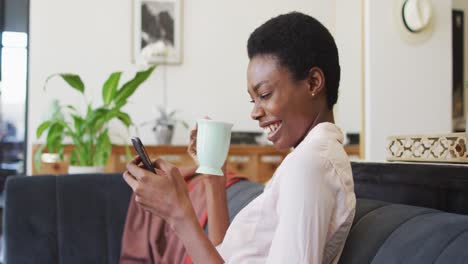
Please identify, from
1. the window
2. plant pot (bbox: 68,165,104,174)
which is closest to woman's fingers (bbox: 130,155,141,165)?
plant pot (bbox: 68,165,104,174)

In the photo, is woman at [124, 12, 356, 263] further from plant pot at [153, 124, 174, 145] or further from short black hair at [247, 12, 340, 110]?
plant pot at [153, 124, 174, 145]

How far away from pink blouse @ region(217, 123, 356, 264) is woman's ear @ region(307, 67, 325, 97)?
66 millimetres

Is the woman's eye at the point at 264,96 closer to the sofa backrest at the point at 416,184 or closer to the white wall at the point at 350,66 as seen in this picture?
the sofa backrest at the point at 416,184

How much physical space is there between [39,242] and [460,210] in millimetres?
1597

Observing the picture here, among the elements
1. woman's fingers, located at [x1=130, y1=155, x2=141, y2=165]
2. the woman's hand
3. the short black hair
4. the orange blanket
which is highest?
the short black hair

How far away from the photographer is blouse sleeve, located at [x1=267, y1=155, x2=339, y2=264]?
2.62ft

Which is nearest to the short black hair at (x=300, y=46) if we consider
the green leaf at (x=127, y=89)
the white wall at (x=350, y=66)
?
the green leaf at (x=127, y=89)

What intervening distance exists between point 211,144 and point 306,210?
37 centimetres

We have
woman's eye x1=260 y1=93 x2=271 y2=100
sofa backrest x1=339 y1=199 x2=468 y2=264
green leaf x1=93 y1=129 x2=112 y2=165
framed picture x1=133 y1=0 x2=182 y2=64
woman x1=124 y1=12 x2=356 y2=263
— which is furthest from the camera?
framed picture x1=133 y1=0 x2=182 y2=64

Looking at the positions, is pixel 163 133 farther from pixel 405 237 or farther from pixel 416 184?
pixel 405 237

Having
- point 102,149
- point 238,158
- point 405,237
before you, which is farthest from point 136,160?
point 238,158

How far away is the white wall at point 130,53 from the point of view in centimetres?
472

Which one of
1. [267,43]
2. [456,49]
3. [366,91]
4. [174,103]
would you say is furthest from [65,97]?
[267,43]

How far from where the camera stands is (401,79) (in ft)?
12.4
